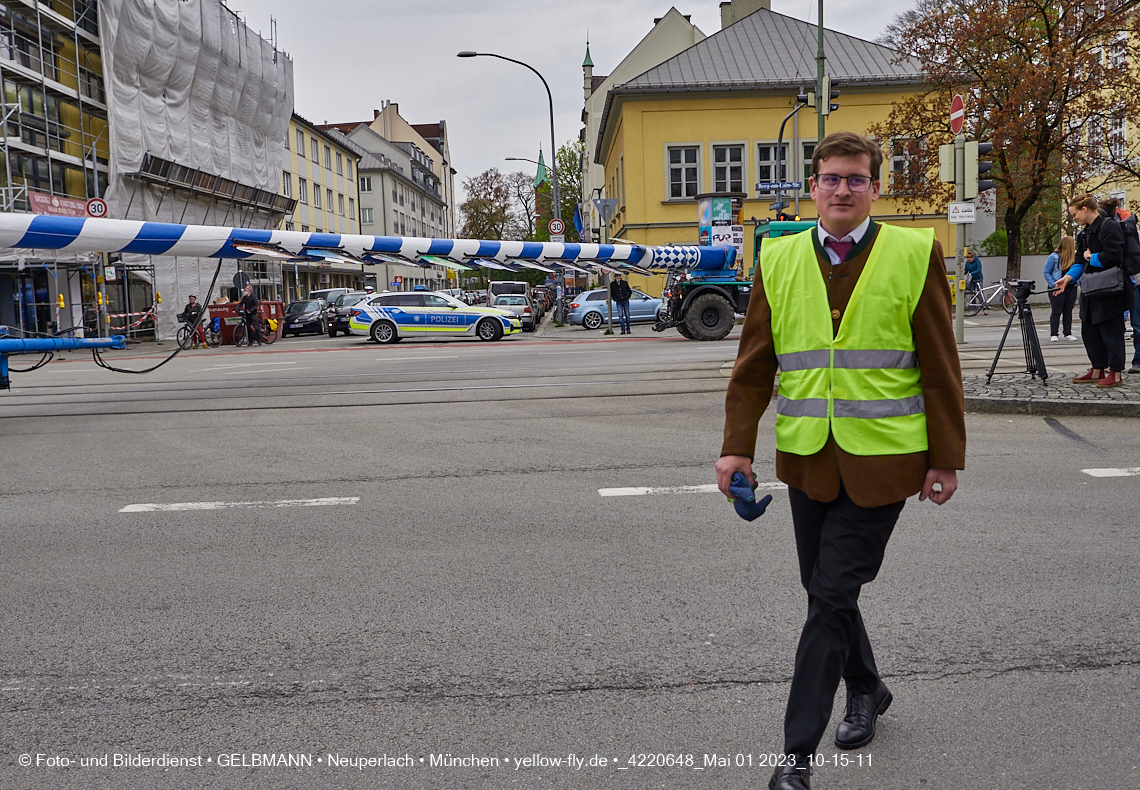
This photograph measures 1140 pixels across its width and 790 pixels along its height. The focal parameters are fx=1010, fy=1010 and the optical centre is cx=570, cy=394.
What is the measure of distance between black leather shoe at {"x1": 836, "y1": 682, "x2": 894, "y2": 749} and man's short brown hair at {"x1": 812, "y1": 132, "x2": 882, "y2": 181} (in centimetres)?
160

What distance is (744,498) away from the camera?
2.92m

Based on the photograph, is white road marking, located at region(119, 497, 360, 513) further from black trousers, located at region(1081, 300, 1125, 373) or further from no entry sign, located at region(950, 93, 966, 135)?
no entry sign, located at region(950, 93, 966, 135)

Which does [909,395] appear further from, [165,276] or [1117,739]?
[165,276]

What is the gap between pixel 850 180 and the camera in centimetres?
282

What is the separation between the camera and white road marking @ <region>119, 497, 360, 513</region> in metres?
6.59

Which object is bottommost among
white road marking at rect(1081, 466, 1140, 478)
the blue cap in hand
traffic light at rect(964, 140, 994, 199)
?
white road marking at rect(1081, 466, 1140, 478)

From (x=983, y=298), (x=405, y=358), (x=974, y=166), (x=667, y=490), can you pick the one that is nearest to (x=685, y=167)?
(x=983, y=298)

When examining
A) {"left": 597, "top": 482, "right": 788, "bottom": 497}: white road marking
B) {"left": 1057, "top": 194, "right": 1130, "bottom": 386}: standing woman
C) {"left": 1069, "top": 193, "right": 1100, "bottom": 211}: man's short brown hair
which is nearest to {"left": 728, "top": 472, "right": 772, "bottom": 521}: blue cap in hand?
{"left": 597, "top": 482, "right": 788, "bottom": 497}: white road marking

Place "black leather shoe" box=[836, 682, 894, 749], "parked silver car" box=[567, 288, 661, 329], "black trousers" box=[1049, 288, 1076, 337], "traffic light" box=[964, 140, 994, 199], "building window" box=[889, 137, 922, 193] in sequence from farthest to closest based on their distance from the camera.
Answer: "building window" box=[889, 137, 922, 193]
"parked silver car" box=[567, 288, 661, 329]
"black trousers" box=[1049, 288, 1076, 337]
"traffic light" box=[964, 140, 994, 199]
"black leather shoe" box=[836, 682, 894, 749]

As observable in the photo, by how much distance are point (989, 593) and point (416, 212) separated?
97619mm

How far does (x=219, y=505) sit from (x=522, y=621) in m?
3.22

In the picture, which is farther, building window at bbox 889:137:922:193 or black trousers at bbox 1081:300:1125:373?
building window at bbox 889:137:922:193

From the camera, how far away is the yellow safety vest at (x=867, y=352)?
2.77 metres

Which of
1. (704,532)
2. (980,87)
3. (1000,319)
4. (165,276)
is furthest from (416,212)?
(704,532)
